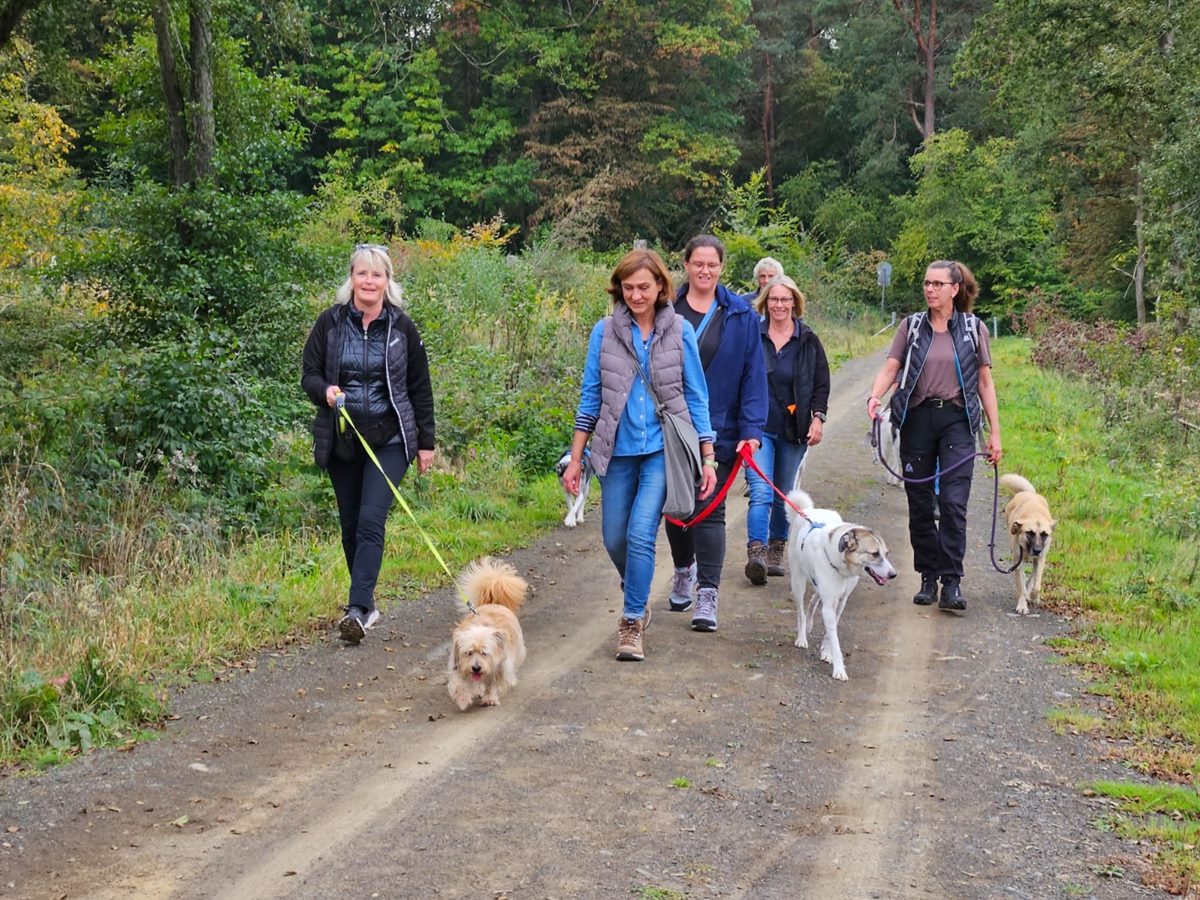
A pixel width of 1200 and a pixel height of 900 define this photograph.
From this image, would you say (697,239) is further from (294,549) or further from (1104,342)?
(1104,342)

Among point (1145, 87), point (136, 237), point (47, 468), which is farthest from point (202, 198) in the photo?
point (1145, 87)

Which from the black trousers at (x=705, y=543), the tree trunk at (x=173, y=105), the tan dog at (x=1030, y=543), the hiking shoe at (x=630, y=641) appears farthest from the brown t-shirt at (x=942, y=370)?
the tree trunk at (x=173, y=105)

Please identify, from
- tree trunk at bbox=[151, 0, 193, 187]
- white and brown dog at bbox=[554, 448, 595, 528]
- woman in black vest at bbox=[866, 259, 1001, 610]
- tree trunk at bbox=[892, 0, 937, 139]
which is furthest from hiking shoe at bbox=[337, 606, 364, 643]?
tree trunk at bbox=[892, 0, 937, 139]

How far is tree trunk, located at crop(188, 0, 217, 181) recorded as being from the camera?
543 inches

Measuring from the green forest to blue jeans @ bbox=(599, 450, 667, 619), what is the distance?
2.00m

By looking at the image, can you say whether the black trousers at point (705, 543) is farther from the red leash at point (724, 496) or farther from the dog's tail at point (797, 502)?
the dog's tail at point (797, 502)

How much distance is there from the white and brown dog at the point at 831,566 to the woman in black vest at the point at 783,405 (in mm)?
1246

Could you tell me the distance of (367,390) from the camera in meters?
6.61

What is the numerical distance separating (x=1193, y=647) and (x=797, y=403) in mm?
2977

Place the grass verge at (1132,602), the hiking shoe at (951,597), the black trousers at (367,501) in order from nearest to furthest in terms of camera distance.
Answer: the grass verge at (1132,602) → the black trousers at (367,501) → the hiking shoe at (951,597)

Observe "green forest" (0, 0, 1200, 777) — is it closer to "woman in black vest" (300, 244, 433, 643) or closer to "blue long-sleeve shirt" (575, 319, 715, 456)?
"woman in black vest" (300, 244, 433, 643)

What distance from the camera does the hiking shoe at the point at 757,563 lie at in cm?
843

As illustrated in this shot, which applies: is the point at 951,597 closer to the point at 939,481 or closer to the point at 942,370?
the point at 939,481

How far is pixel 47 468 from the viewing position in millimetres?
8250
